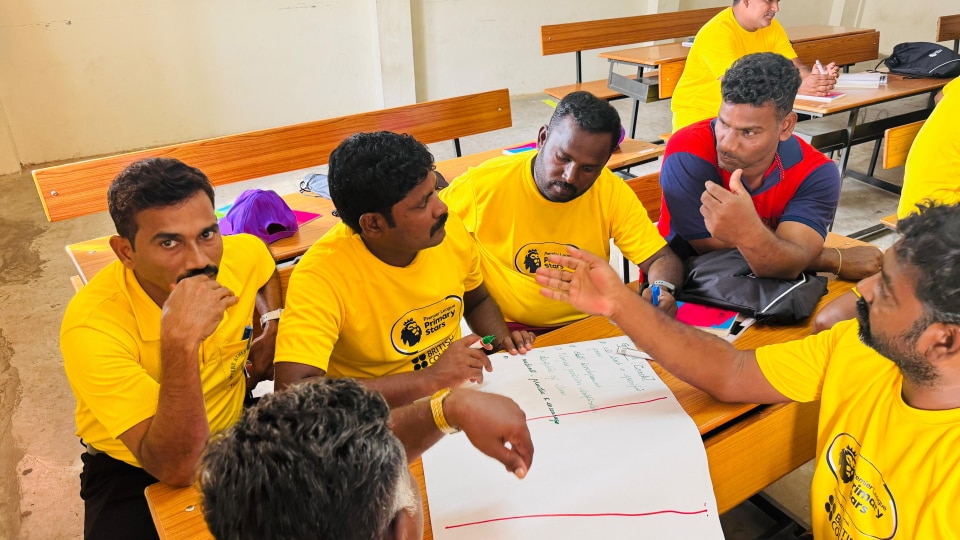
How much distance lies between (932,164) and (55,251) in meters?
4.46

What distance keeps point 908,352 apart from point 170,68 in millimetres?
5596

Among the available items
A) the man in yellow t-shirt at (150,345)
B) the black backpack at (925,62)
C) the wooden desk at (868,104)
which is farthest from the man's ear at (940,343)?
the black backpack at (925,62)

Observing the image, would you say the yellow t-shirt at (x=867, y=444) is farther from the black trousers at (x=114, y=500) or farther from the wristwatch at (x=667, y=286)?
the black trousers at (x=114, y=500)

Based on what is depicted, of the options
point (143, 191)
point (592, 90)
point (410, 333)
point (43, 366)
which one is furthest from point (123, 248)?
point (592, 90)

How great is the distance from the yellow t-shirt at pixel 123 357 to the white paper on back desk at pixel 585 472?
23.3 inches

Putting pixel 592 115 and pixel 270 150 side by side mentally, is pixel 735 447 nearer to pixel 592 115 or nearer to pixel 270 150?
pixel 592 115

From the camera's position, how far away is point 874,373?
1.15 metres

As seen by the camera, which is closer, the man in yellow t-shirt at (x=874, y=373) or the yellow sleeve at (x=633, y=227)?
the man in yellow t-shirt at (x=874, y=373)

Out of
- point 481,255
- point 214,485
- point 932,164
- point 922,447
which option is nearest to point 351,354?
point 481,255

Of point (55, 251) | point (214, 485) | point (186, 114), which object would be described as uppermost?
point (214, 485)

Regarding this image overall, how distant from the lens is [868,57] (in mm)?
5238

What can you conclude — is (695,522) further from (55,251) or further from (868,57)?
(868,57)

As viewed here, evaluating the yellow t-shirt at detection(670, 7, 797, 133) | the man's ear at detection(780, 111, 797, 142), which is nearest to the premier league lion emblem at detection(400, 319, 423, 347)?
the man's ear at detection(780, 111, 797, 142)

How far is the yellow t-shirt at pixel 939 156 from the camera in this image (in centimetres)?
215
